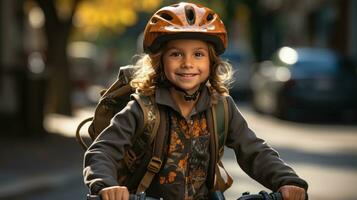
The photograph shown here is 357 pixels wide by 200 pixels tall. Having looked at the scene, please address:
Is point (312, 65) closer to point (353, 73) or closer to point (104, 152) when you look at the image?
point (353, 73)

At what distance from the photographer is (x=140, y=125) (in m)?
3.89

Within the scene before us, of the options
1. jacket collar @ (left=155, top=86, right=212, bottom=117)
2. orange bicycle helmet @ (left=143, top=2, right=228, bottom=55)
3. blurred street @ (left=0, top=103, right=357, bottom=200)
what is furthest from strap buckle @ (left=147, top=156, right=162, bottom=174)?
blurred street @ (left=0, top=103, right=357, bottom=200)

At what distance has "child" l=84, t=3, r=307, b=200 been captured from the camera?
3.89 meters

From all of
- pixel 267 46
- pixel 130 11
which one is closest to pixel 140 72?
pixel 130 11

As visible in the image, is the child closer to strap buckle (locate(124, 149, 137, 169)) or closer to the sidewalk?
strap buckle (locate(124, 149, 137, 169))

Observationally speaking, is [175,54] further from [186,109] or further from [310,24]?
[310,24]

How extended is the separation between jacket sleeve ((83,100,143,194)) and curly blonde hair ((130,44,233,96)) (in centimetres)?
14

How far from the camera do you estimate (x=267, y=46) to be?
47062 mm

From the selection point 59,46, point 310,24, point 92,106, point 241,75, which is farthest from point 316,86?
point 310,24

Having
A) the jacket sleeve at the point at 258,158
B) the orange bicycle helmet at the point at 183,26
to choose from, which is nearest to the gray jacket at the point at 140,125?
the jacket sleeve at the point at 258,158

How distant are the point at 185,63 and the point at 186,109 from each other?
0.22m

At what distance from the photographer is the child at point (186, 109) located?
389cm

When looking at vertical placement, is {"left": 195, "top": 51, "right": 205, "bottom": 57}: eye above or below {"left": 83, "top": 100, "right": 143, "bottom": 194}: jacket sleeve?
above

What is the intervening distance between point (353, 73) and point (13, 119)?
24.1 feet
